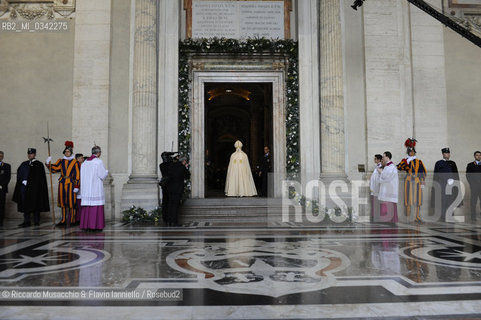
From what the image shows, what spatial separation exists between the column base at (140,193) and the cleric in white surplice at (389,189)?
5.14 meters

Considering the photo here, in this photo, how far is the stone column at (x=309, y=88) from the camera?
410 inches

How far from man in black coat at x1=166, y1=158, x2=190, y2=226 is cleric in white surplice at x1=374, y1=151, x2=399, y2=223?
4187 millimetres

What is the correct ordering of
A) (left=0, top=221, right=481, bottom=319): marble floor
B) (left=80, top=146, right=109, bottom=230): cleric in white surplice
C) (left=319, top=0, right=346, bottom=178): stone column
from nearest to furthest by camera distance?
(left=0, top=221, right=481, bottom=319): marble floor < (left=80, top=146, right=109, bottom=230): cleric in white surplice < (left=319, top=0, right=346, bottom=178): stone column

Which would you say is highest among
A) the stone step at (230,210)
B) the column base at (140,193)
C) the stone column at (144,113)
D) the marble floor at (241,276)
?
the stone column at (144,113)

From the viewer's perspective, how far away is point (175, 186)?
800cm

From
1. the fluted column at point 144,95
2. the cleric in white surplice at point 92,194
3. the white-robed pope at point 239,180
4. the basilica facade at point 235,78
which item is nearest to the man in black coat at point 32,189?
the basilica facade at point 235,78

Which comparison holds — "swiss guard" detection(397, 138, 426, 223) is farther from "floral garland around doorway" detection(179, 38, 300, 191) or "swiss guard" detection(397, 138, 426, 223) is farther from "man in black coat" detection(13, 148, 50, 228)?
"man in black coat" detection(13, 148, 50, 228)

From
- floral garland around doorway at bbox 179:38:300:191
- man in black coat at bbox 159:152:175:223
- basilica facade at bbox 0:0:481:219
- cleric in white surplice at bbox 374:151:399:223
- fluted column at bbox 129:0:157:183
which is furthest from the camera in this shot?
floral garland around doorway at bbox 179:38:300:191

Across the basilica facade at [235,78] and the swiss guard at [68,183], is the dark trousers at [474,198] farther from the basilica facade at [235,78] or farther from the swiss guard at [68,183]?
the swiss guard at [68,183]

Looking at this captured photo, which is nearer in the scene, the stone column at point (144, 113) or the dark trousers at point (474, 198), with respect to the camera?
the stone column at point (144, 113)

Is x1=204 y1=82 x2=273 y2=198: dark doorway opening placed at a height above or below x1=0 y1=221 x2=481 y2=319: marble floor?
above

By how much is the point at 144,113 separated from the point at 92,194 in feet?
9.23

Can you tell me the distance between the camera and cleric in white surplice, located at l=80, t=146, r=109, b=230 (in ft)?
24.2

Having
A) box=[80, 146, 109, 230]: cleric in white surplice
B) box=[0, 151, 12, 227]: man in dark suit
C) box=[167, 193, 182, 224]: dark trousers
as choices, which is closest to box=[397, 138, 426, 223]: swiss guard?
box=[167, 193, 182, 224]: dark trousers
